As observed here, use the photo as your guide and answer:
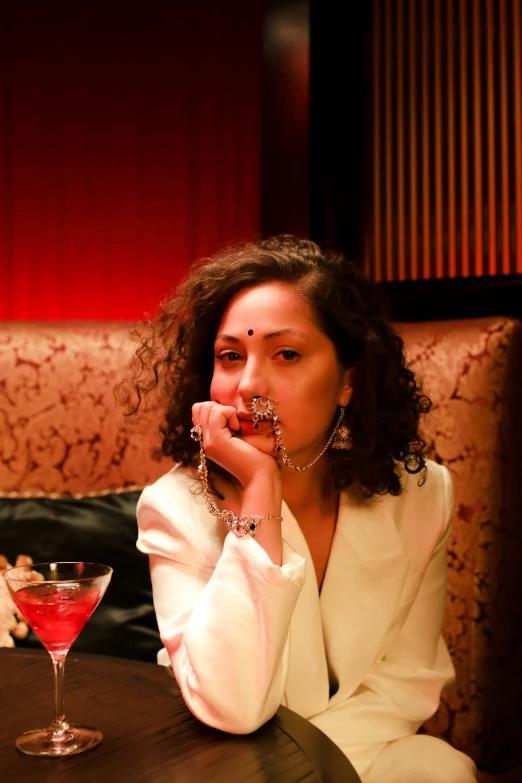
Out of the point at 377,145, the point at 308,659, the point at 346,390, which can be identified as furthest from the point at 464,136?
the point at 308,659

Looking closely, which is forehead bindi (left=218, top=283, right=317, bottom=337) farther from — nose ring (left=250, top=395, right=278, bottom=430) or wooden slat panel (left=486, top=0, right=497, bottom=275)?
A: wooden slat panel (left=486, top=0, right=497, bottom=275)

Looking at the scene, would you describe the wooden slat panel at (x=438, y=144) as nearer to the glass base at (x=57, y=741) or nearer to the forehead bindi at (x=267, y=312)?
the forehead bindi at (x=267, y=312)

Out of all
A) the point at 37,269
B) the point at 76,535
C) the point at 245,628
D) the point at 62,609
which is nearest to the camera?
the point at 62,609

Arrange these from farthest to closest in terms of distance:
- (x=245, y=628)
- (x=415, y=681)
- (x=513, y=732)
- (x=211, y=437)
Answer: (x=513, y=732) → (x=415, y=681) → (x=211, y=437) → (x=245, y=628)

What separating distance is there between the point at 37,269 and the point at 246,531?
196cm

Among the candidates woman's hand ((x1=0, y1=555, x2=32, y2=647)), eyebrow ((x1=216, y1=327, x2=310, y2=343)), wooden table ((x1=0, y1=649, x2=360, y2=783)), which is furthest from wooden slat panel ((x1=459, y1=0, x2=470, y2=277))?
wooden table ((x1=0, y1=649, x2=360, y2=783))

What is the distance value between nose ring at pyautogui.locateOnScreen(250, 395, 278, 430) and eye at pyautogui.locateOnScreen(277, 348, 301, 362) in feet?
0.31

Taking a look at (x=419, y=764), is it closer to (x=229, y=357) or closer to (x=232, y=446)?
(x=232, y=446)

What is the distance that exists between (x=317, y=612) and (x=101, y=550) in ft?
2.19

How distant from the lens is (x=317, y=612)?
1.61 meters

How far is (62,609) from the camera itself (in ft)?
3.40

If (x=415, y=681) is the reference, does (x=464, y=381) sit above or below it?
above

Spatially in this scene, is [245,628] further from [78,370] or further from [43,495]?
[78,370]

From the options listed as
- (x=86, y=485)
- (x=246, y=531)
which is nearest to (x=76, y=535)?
(x=86, y=485)
